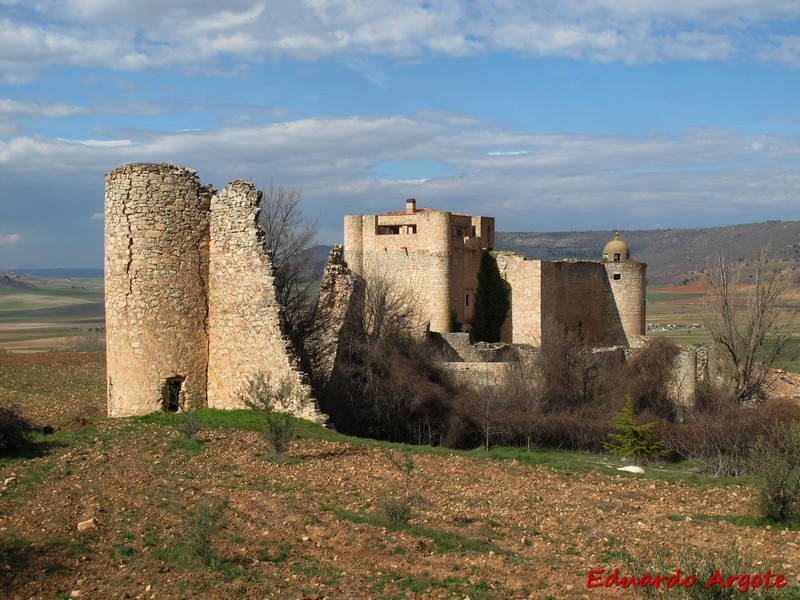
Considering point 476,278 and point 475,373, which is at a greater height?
point 476,278

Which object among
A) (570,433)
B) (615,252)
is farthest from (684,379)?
(615,252)

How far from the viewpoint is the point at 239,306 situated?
1648 cm

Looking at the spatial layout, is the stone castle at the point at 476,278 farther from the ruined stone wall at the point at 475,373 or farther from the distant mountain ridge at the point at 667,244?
the distant mountain ridge at the point at 667,244

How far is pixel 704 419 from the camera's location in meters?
26.2

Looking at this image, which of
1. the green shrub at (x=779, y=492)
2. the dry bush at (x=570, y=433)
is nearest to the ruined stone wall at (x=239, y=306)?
the green shrub at (x=779, y=492)

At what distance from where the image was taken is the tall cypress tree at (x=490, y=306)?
33375 millimetres

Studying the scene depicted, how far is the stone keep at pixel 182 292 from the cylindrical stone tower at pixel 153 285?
2 cm

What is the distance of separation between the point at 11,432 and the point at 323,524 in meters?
5.73

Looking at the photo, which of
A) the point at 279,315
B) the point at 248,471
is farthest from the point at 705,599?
the point at 279,315

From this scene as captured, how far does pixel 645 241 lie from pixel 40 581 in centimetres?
16010

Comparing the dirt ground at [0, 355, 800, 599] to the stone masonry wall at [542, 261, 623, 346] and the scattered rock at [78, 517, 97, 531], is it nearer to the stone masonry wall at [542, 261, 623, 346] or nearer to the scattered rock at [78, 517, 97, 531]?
the scattered rock at [78, 517, 97, 531]

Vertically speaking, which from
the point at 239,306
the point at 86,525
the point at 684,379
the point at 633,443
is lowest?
the point at 633,443

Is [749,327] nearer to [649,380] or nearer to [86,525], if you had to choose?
[649,380]

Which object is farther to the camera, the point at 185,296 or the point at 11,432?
the point at 185,296
